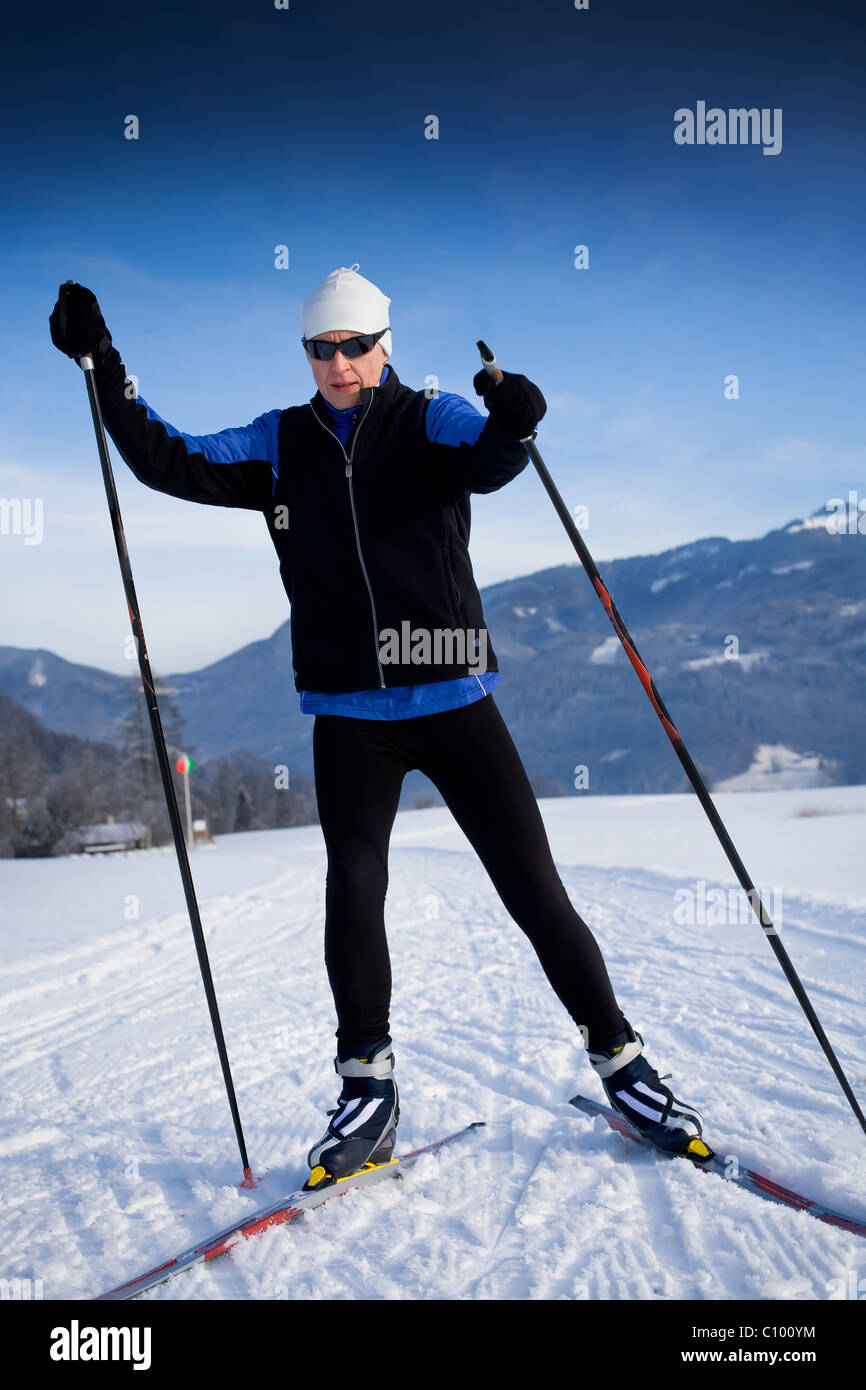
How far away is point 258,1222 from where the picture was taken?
189cm

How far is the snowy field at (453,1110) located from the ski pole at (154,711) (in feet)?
1.18

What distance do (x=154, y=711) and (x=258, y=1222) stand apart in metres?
1.24

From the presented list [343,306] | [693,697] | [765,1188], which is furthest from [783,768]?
[343,306]

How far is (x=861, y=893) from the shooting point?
6598 millimetres

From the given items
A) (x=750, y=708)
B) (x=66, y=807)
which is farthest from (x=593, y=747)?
(x=66, y=807)

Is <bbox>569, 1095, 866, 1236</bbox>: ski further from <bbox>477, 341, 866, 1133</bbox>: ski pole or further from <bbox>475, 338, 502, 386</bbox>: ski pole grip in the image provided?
<bbox>475, 338, 502, 386</bbox>: ski pole grip

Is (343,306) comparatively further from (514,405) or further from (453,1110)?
(453,1110)

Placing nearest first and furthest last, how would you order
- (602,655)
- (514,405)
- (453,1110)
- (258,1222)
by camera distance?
(258,1222), (514,405), (453,1110), (602,655)

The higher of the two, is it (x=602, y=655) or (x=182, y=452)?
(x=602, y=655)

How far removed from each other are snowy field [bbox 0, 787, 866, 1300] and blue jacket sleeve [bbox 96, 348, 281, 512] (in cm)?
180

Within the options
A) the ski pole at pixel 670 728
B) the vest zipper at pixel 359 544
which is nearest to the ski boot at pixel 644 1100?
Answer: the ski pole at pixel 670 728

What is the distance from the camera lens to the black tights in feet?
7.32

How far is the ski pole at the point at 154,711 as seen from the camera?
2268mm

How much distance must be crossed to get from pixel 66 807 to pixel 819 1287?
1988 inches
